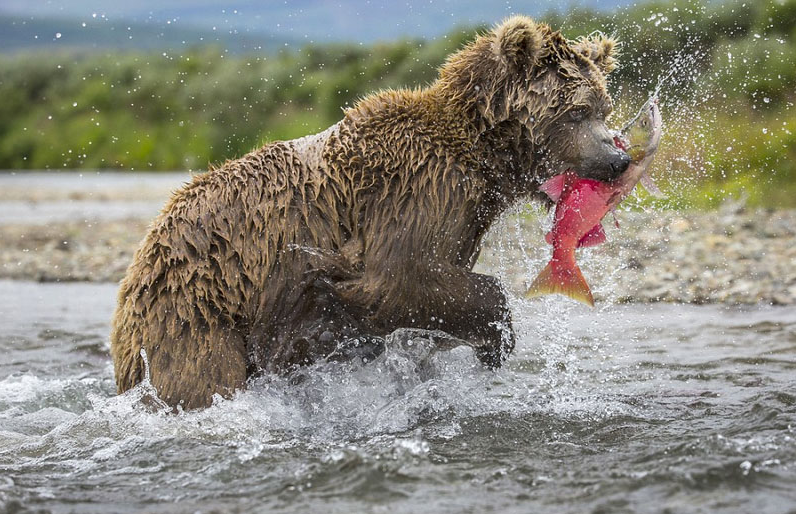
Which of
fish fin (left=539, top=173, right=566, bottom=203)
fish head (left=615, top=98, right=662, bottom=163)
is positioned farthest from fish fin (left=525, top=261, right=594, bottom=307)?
fish head (left=615, top=98, right=662, bottom=163)

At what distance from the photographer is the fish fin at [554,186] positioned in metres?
5.46

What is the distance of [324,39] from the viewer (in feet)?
110

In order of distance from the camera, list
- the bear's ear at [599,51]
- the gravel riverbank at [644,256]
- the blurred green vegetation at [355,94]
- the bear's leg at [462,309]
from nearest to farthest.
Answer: the bear's leg at [462,309]
the bear's ear at [599,51]
the gravel riverbank at [644,256]
the blurred green vegetation at [355,94]

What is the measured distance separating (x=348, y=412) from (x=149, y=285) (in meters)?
1.35

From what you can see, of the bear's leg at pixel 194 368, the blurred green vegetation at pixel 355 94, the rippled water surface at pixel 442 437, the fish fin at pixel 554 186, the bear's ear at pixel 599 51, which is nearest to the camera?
the rippled water surface at pixel 442 437

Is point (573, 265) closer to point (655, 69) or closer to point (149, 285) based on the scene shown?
point (149, 285)

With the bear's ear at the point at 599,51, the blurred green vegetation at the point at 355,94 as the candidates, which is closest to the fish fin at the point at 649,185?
the bear's ear at the point at 599,51

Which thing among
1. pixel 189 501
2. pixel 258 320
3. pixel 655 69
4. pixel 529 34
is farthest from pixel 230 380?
pixel 655 69

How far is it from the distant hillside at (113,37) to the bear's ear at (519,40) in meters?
2.97

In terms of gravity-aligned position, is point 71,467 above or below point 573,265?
below

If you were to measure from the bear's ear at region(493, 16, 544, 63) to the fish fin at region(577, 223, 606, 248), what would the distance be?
107 cm

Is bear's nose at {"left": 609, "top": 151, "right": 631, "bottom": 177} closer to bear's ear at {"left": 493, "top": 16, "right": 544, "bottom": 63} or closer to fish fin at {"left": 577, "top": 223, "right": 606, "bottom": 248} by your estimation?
fish fin at {"left": 577, "top": 223, "right": 606, "bottom": 248}

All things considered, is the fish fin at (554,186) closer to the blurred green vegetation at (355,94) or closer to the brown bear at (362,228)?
the brown bear at (362,228)

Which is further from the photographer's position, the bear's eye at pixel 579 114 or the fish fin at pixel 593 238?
the fish fin at pixel 593 238
